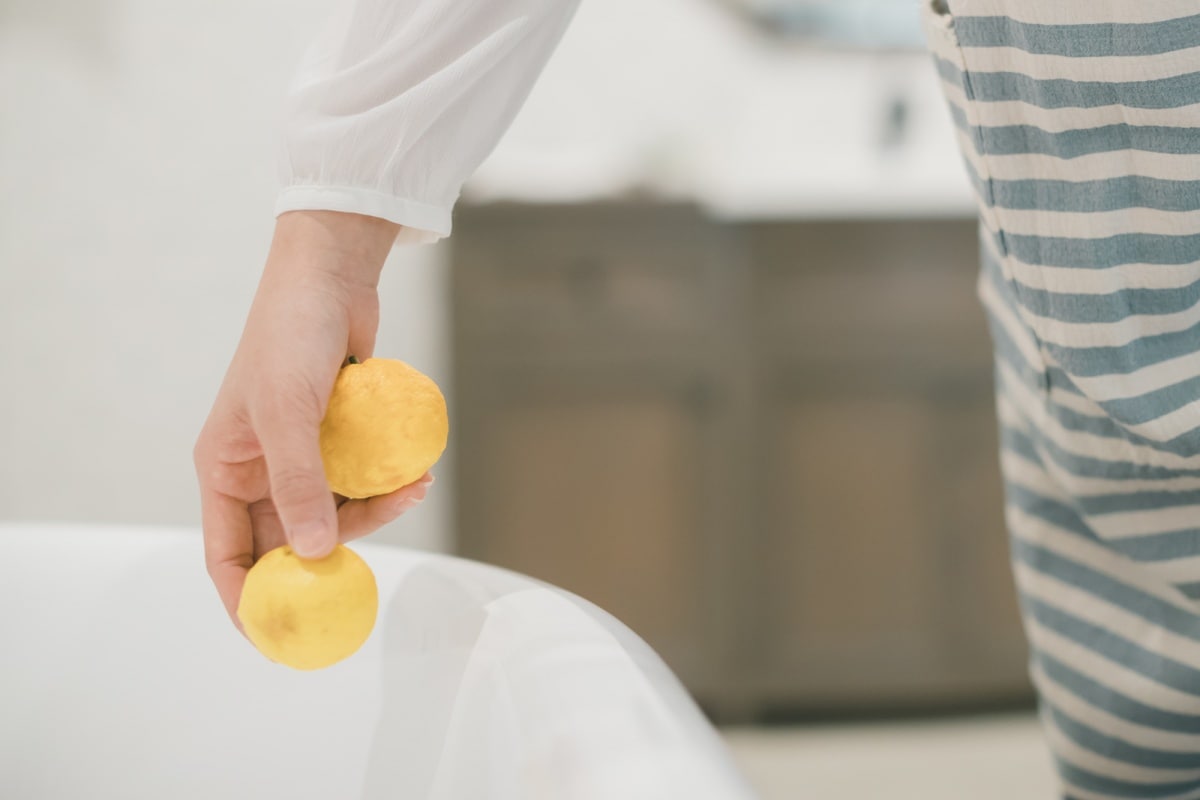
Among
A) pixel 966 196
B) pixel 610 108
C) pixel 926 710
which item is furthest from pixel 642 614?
pixel 610 108

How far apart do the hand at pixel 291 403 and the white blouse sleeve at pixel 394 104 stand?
0.6 inches

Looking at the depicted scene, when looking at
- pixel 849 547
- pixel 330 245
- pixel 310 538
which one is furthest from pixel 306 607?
pixel 849 547

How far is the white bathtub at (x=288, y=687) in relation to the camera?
388mm

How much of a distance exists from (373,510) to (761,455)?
125 cm

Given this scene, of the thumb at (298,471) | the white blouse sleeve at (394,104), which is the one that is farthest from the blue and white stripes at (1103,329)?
the thumb at (298,471)

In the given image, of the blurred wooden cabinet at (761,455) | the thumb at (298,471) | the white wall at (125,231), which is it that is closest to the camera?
the thumb at (298,471)

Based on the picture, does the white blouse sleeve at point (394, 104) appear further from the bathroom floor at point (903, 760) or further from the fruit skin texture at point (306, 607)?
the bathroom floor at point (903, 760)

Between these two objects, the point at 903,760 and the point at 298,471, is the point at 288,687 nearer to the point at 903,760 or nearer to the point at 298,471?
the point at 298,471

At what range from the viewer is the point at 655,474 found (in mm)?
1653

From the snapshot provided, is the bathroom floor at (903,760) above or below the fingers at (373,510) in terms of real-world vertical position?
below

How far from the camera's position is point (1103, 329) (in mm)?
483

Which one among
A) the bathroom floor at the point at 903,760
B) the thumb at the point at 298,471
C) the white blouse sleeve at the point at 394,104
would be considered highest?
the white blouse sleeve at the point at 394,104

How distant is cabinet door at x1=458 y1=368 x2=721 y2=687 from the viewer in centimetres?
164

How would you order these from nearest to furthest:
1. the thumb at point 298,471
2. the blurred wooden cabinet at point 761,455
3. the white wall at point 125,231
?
the thumb at point 298,471 → the white wall at point 125,231 → the blurred wooden cabinet at point 761,455
